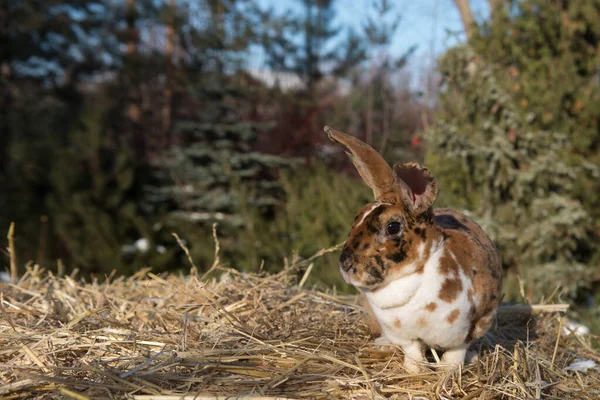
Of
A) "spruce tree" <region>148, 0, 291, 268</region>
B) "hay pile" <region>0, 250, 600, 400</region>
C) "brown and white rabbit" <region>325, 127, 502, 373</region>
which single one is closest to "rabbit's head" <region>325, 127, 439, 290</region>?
"brown and white rabbit" <region>325, 127, 502, 373</region>

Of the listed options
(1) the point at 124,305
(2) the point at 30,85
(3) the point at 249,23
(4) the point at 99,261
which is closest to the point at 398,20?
(3) the point at 249,23

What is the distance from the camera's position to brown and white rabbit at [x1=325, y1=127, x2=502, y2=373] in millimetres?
1568

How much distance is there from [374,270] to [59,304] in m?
1.56

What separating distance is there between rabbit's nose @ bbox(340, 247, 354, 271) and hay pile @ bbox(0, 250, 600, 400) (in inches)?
14.3

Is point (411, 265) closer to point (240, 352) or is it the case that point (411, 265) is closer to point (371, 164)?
point (371, 164)

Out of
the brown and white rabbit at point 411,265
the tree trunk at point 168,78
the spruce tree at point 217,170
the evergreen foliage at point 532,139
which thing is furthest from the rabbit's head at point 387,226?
the tree trunk at point 168,78

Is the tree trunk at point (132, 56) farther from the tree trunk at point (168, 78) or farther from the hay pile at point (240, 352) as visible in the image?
the hay pile at point (240, 352)

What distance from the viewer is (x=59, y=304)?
2.37 meters

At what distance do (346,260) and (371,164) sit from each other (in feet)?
1.02

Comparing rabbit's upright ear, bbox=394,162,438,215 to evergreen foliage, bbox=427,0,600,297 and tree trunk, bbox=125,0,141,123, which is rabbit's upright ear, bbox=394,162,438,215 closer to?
evergreen foliage, bbox=427,0,600,297

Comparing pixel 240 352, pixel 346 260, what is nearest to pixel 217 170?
pixel 240 352

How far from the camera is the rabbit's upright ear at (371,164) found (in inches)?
64.5

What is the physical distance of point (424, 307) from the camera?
158 centimetres

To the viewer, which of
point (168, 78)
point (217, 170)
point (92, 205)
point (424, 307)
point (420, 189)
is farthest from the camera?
point (168, 78)
